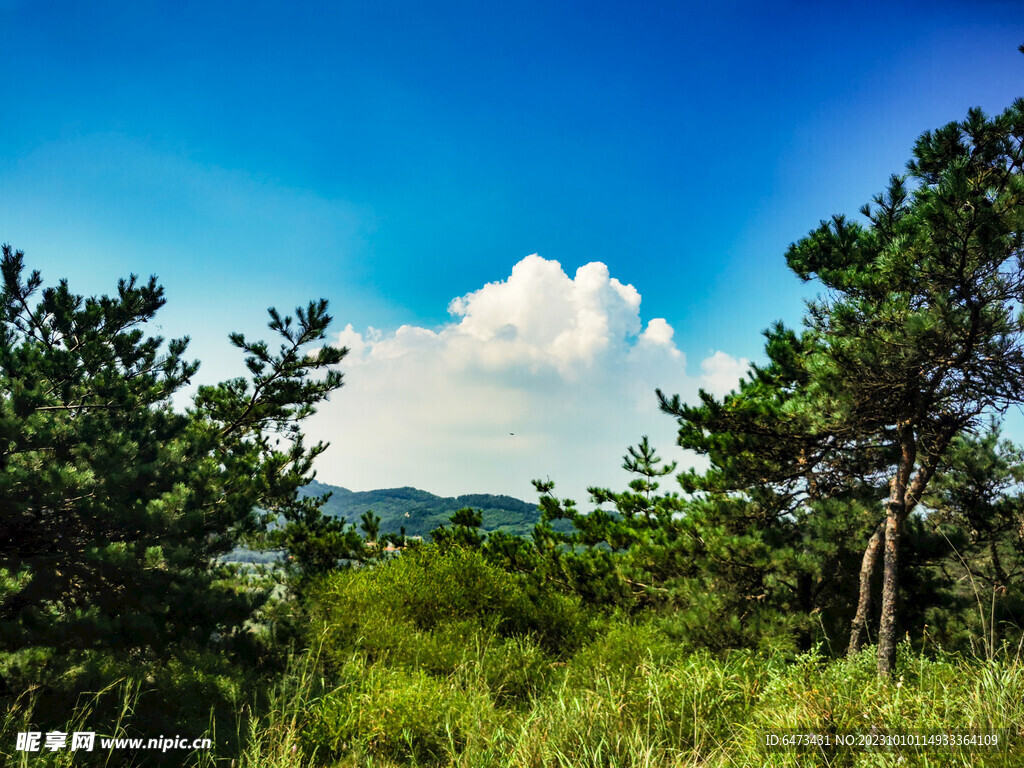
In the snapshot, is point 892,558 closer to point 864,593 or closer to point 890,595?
point 890,595

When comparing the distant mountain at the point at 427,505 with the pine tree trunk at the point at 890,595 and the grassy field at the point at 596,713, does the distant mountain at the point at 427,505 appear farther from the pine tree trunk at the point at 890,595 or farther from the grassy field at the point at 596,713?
the pine tree trunk at the point at 890,595

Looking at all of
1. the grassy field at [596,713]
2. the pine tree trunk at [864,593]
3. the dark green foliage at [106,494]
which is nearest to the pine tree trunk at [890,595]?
the grassy field at [596,713]

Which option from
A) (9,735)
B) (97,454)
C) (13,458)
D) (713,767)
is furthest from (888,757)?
(13,458)

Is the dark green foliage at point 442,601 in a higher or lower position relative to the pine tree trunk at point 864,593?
lower

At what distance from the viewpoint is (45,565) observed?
498 centimetres

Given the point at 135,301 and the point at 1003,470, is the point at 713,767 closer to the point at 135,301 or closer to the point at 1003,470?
the point at 1003,470

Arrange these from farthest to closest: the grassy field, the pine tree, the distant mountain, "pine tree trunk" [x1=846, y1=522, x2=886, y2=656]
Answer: the distant mountain, "pine tree trunk" [x1=846, y1=522, x2=886, y2=656], the pine tree, the grassy field

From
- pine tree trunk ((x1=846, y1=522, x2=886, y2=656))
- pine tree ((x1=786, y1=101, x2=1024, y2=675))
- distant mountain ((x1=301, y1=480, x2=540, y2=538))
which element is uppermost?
pine tree ((x1=786, y1=101, x2=1024, y2=675))

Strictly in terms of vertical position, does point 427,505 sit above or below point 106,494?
below

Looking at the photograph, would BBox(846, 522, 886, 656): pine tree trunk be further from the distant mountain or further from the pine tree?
the distant mountain

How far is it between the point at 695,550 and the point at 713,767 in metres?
5.54

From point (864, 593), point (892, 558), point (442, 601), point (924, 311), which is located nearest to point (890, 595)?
point (892, 558)

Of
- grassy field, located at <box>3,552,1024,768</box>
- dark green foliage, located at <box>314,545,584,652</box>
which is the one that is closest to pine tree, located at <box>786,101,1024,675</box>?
grassy field, located at <box>3,552,1024,768</box>

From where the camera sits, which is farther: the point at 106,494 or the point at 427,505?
the point at 427,505
